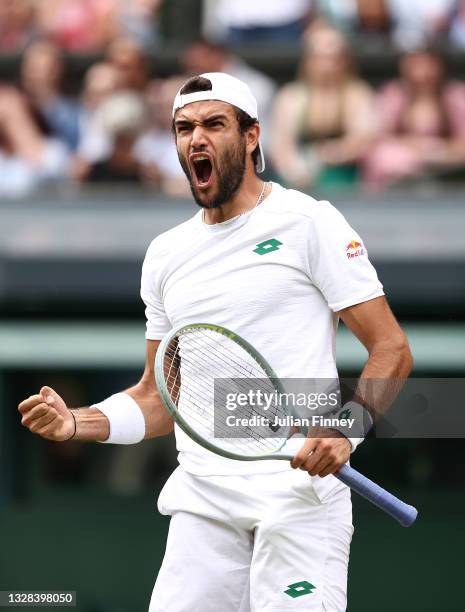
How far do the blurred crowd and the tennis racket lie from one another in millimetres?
4739

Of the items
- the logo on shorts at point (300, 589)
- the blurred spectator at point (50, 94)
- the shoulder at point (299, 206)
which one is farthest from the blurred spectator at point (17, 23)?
the logo on shorts at point (300, 589)

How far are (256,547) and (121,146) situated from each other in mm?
5570

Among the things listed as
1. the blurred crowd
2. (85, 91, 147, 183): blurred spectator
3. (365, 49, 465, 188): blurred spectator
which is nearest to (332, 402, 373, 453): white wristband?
the blurred crowd

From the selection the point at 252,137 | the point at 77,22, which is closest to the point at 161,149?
the point at 77,22

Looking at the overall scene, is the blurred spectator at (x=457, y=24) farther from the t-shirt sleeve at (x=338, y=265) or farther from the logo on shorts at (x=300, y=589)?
the logo on shorts at (x=300, y=589)

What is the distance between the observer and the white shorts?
352cm

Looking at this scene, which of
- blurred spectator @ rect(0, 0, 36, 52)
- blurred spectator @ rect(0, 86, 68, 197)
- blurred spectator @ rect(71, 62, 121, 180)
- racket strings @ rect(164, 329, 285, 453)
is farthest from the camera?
blurred spectator @ rect(0, 0, 36, 52)

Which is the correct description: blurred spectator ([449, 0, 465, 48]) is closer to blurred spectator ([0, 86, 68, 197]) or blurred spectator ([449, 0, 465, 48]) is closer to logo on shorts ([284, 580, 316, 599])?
blurred spectator ([0, 86, 68, 197])

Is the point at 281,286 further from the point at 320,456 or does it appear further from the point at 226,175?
the point at 320,456

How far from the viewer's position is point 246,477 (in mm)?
3588

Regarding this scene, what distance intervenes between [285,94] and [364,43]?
2.62ft

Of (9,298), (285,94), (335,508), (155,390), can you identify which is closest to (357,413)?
(335,508)

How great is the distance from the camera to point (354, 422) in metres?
3.39

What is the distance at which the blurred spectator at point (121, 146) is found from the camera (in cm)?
877
